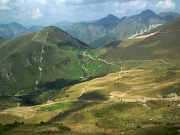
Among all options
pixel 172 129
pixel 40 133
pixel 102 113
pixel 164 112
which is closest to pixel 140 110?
pixel 164 112

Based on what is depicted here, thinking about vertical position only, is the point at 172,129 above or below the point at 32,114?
above

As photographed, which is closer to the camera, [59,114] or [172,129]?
[172,129]

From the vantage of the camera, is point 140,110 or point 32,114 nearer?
point 140,110

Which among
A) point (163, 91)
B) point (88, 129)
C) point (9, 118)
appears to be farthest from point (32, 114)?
point (163, 91)

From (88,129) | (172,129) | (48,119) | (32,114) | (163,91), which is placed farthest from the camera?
(163,91)

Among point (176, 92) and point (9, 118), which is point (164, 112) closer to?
point (176, 92)

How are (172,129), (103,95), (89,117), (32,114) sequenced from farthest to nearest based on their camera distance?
(103,95), (32,114), (89,117), (172,129)

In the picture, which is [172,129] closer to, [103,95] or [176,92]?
[176,92]

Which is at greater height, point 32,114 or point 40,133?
point 40,133

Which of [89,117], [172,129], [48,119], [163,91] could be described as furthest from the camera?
[163,91]
